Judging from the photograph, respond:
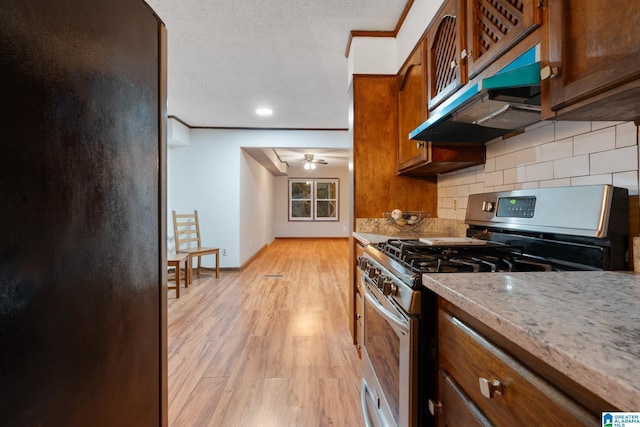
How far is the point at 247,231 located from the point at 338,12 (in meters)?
4.08

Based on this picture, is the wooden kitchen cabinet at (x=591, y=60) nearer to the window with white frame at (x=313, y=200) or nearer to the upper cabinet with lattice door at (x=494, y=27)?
the upper cabinet with lattice door at (x=494, y=27)

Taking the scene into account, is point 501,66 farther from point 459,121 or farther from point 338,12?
point 338,12

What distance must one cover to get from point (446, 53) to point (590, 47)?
889mm

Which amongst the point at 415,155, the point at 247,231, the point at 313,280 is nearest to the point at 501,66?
the point at 415,155

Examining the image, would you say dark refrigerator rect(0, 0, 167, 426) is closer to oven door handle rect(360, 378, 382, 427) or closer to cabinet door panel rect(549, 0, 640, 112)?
oven door handle rect(360, 378, 382, 427)

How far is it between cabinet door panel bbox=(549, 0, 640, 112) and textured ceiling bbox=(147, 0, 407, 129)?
1472mm

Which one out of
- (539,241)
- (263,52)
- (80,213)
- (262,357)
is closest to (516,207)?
(539,241)

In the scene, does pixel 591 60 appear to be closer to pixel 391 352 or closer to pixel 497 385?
pixel 497 385

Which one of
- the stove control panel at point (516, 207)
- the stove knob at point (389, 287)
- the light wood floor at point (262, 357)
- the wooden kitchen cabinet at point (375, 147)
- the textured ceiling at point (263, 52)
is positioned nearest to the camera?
the stove knob at point (389, 287)

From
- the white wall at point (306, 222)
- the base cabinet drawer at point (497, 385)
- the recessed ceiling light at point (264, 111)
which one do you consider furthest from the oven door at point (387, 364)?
the white wall at point (306, 222)

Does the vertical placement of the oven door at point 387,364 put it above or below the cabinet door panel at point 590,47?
below

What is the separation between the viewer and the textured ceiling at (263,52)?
1979 millimetres

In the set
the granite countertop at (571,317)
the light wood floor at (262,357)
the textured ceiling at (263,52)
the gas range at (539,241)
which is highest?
the textured ceiling at (263,52)

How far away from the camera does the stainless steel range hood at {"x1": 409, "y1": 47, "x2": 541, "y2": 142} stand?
0.88 m
